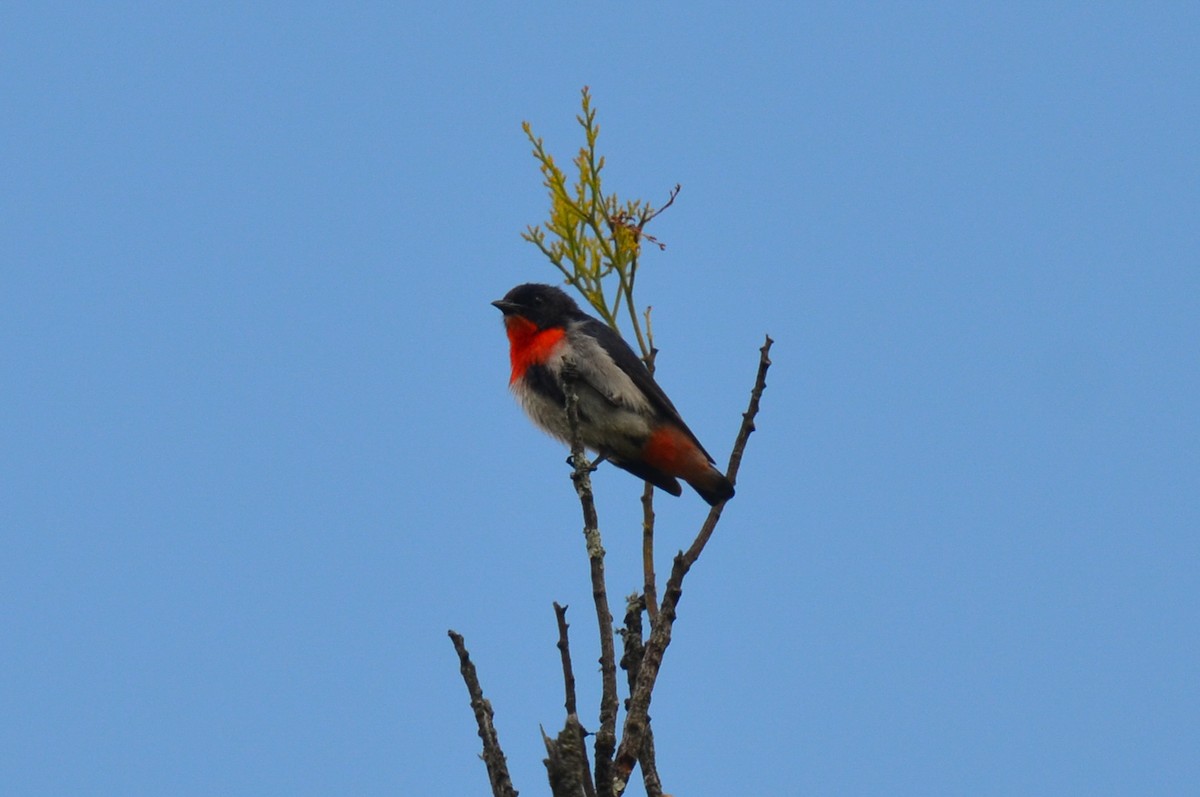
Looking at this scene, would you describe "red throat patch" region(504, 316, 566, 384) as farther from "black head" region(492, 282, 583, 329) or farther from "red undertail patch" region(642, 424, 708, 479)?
"red undertail patch" region(642, 424, 708, 479)

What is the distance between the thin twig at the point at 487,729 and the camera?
3457mm

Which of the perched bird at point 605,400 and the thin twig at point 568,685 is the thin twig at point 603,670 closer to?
the thin twig at point 568,685

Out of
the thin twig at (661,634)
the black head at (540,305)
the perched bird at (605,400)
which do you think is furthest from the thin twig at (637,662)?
the black head at (540,305)

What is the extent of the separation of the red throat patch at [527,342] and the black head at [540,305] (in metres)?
0.05

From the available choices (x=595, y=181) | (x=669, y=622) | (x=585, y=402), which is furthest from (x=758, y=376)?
(x=585, y=402)

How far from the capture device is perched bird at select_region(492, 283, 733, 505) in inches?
325

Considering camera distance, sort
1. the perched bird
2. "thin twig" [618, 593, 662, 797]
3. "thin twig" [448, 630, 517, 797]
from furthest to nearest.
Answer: the perched bird → "thin twig" [618, 593, 662, 797] → "thin twig" [448, 630, 517, 797]

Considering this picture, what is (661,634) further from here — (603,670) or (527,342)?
(527,342)

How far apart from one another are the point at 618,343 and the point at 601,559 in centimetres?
469

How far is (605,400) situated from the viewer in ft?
27.4

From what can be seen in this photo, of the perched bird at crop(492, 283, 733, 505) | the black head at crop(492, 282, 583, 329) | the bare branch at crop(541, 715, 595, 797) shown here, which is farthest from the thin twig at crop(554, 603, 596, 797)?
the black head at crop(492, 282, 583, 329)

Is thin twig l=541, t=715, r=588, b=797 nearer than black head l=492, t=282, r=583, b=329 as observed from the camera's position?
Yes

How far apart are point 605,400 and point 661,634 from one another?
426cm

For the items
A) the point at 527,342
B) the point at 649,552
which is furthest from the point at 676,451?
the point at 649,552
